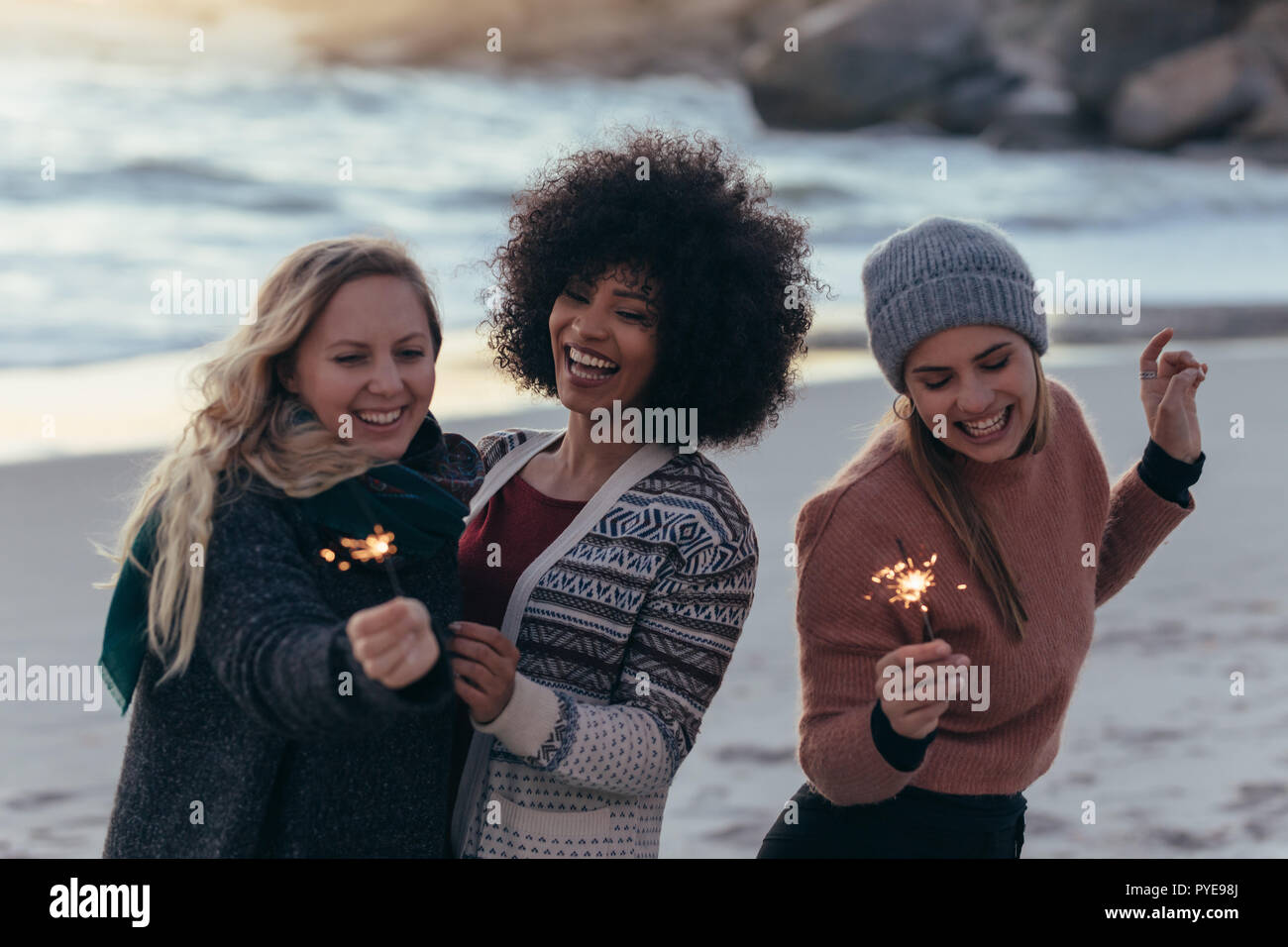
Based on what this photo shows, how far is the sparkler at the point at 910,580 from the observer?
2.53 meters

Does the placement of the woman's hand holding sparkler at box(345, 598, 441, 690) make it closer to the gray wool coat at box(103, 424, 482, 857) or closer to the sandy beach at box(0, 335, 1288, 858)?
the gray wool coat at box(103, 424, 482, 857)

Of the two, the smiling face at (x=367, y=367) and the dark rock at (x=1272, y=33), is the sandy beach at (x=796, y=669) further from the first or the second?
the dark rock at (x=1272, y=33)

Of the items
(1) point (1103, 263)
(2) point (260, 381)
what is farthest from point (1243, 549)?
(1) point (1103, 263)

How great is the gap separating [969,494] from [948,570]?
0.17 metres

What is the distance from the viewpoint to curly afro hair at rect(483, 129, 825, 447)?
278 centimetres

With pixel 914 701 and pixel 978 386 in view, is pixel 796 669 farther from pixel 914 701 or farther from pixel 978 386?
pixel 914 701

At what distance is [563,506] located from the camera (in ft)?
8.85

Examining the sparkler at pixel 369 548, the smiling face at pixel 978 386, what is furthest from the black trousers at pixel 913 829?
the sparkler at pixel 369 548

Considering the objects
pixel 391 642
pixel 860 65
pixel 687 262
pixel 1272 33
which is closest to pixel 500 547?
pixel 687 262

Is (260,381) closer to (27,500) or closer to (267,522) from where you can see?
(267,522)

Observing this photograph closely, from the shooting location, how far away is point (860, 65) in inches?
1182

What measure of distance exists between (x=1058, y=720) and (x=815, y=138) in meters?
26.9

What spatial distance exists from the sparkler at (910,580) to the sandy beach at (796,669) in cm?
72

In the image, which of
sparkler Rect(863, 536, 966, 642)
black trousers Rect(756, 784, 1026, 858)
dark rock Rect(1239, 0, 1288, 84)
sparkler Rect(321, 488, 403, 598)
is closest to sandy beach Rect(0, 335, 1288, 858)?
sparkler Rect(863, 536, 966, 642)
